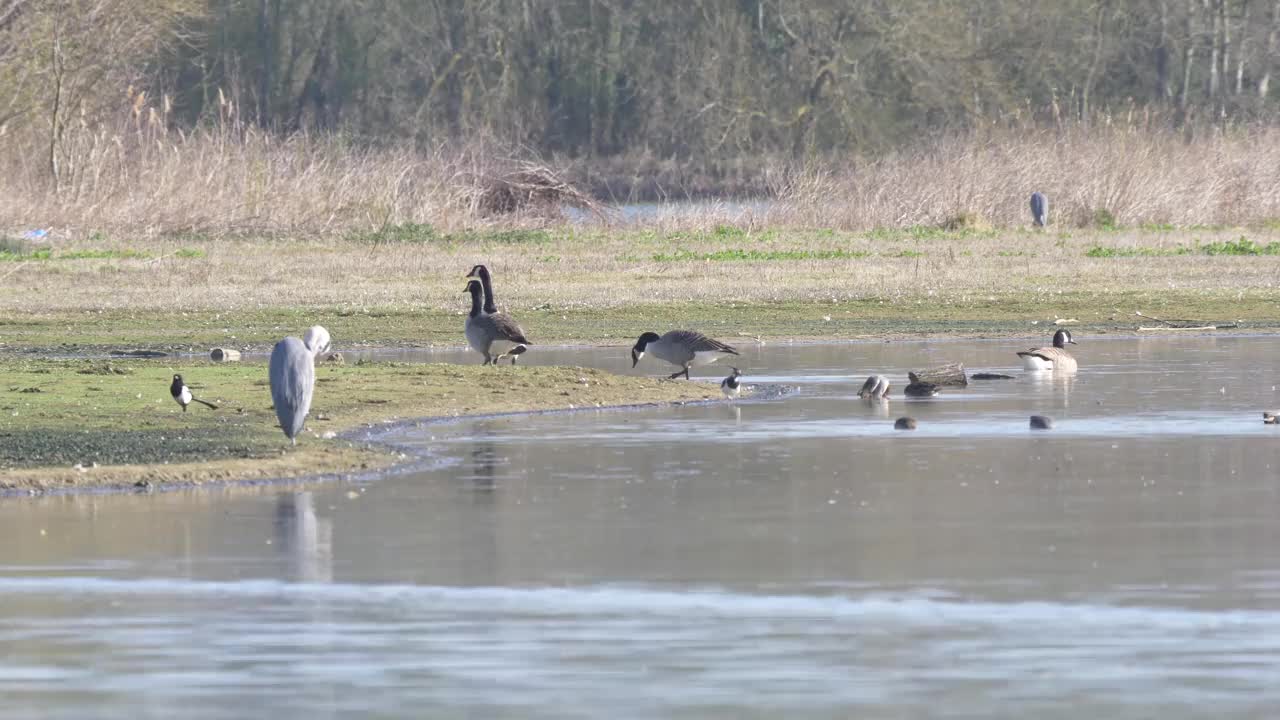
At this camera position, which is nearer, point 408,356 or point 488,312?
point 488,312

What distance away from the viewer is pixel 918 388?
53.9ft

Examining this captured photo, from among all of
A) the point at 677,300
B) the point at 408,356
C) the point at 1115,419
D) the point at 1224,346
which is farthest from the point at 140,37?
the point at 1115,419

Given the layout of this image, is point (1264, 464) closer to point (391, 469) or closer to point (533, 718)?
point (391, 469)

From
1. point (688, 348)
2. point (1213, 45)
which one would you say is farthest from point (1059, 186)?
point (1213, 45)

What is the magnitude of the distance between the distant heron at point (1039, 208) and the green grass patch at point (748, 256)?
569cm

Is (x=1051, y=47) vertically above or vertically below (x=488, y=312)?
above

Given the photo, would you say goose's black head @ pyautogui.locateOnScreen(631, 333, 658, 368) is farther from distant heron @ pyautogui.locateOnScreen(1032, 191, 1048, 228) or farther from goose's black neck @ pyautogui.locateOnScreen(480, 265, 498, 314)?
distant heron @ pyautogui.locateOnScreen(1032, 191, 1048, 228)

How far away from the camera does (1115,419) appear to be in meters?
14.6

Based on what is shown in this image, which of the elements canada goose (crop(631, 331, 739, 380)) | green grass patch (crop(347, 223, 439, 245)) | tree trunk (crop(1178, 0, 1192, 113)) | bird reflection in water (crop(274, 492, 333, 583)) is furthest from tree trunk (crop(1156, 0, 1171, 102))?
bird reflection in water (crop(274, 492, 333, 583))

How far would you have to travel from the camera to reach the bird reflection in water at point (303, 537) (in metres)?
8.95

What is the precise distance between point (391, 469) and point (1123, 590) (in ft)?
16.4

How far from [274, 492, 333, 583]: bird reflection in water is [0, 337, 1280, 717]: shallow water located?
28 mm

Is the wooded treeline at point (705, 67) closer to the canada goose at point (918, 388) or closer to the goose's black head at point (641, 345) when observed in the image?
the goose's black head at point (641, 345)

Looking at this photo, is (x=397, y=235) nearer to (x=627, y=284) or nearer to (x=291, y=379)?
(x=627, y=284)
